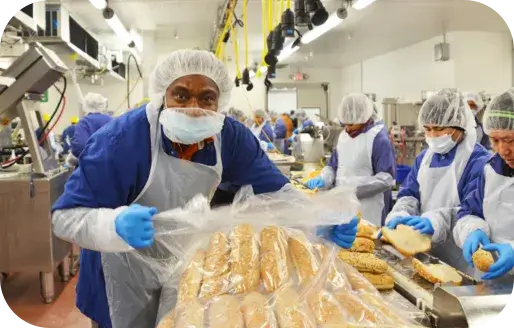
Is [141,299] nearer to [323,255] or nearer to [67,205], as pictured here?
[67,205]

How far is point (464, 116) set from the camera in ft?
7.54

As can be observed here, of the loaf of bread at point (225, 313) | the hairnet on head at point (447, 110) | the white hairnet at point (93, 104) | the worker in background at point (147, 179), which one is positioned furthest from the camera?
the white hairnet at point (93, 104)

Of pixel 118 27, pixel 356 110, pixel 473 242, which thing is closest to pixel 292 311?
pixel 473 242

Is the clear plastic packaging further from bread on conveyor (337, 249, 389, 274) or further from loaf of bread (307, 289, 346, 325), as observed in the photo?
bread on conveyor (337, 249, 389, 274)

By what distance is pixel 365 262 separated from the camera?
1.48m

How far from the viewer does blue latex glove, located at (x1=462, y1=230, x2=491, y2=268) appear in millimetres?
1703

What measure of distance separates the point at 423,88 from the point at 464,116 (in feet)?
28.5

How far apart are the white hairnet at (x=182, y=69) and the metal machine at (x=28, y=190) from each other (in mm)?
1946

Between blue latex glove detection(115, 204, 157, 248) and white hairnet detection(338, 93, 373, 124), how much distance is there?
2548 millimetres

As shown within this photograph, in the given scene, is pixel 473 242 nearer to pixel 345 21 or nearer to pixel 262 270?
pixel 262 270

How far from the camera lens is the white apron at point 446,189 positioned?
2230mm

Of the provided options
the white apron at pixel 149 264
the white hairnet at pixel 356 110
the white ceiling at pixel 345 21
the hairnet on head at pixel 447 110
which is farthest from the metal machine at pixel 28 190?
the white ceiling at pixel 345 21

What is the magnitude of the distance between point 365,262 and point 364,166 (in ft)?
6.60

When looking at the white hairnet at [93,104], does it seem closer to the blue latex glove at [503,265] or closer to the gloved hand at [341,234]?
the gloved hand at [341,234]
